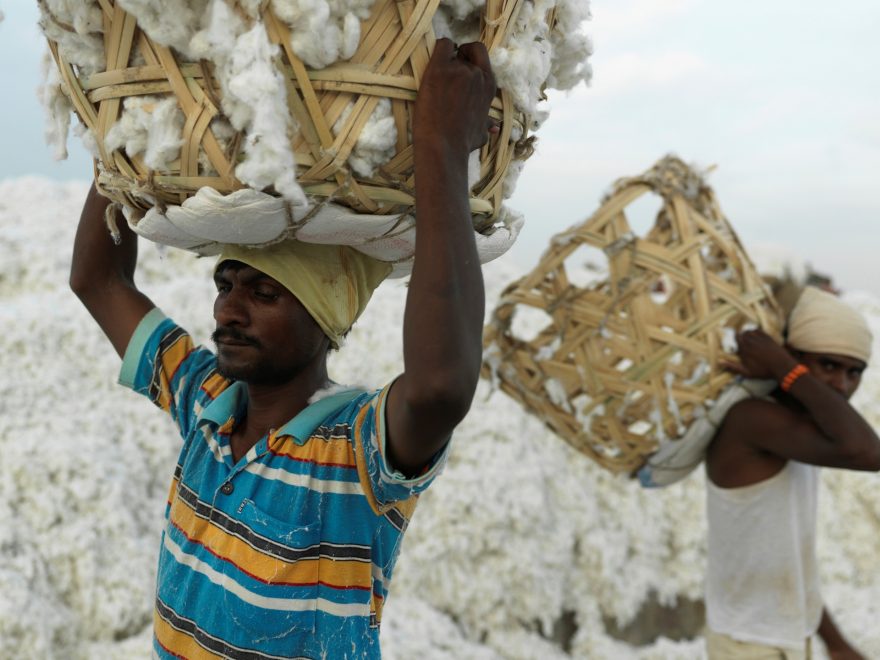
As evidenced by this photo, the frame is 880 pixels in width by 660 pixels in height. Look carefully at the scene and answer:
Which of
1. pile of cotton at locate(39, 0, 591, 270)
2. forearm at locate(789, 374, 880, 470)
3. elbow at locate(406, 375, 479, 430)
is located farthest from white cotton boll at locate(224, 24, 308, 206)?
forearm at locate(789, 374, 880, 470)

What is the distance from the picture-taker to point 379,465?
3.04 ft

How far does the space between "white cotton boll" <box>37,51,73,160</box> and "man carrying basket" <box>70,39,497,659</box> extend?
0.24m

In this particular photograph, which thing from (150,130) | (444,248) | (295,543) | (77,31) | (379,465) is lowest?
(295,543)

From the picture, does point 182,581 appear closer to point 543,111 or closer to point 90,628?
point 543,111

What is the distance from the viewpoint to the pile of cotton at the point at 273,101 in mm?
763

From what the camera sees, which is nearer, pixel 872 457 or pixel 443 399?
pixel 443 399

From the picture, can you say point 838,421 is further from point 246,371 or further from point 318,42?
point 318,42

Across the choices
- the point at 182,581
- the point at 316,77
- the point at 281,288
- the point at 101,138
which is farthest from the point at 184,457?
the point at 316,77

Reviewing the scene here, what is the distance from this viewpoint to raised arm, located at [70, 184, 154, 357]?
133 centimetres

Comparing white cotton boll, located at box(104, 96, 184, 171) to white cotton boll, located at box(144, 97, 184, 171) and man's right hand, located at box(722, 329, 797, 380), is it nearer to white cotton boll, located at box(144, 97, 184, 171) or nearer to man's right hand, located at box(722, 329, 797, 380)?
white cotton boll, located at box(144, 97, 184, 171)

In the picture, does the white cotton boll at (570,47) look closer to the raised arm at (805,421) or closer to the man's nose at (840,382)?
the raised arm at (805,421)

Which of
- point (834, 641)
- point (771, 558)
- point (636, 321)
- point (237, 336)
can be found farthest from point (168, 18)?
point (834, 641)

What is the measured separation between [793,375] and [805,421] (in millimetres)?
145

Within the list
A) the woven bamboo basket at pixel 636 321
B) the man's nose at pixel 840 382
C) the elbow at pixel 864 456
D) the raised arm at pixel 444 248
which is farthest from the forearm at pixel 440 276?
the man's nose at pixel 840 382
